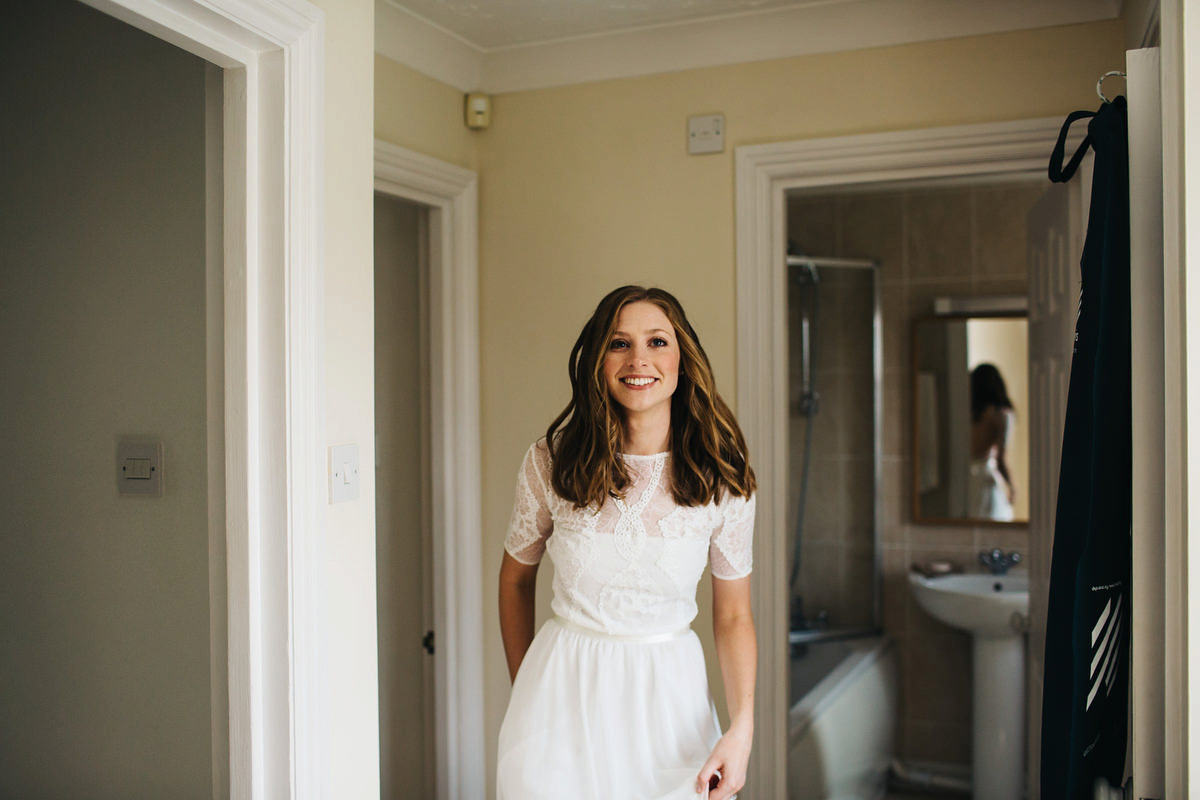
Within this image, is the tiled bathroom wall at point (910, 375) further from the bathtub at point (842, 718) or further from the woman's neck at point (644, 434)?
the woman's neck at point (644, 434)

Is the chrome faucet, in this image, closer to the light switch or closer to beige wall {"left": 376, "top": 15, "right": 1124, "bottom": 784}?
beige wall {"left": 376, "top": 15, "right": 1124, "bottom": 784}

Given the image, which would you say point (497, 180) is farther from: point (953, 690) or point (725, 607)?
point (953, 690)

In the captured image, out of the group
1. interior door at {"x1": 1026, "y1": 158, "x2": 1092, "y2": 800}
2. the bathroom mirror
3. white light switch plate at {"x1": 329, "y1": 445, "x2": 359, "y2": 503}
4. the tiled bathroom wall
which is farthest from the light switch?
the bathroom mirror

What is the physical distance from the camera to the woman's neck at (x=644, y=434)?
1.73 m

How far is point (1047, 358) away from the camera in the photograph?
2252mm

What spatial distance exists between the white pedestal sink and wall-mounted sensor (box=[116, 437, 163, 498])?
2734mm

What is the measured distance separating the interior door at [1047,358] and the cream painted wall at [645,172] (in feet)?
0.94

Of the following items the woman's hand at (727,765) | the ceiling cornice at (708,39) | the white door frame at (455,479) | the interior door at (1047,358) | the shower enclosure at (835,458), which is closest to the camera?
the woman's hand at (727,765)

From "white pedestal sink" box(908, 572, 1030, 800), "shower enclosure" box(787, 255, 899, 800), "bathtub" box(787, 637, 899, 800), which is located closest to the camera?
"bathtub" box(787, 637, 899, 800)

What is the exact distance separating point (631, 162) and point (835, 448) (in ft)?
5.89

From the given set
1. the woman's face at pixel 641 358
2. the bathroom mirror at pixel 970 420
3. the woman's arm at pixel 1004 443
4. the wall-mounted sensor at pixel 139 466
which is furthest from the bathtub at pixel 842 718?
the wall-mounted sensor at pixel 139 466

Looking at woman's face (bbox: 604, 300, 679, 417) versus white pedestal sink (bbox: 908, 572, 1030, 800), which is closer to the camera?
woman's face (bbox: 604, 300, 679, 417)

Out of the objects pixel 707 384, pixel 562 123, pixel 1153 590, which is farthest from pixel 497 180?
pixel 1153 590

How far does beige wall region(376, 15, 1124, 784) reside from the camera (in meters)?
2.16
